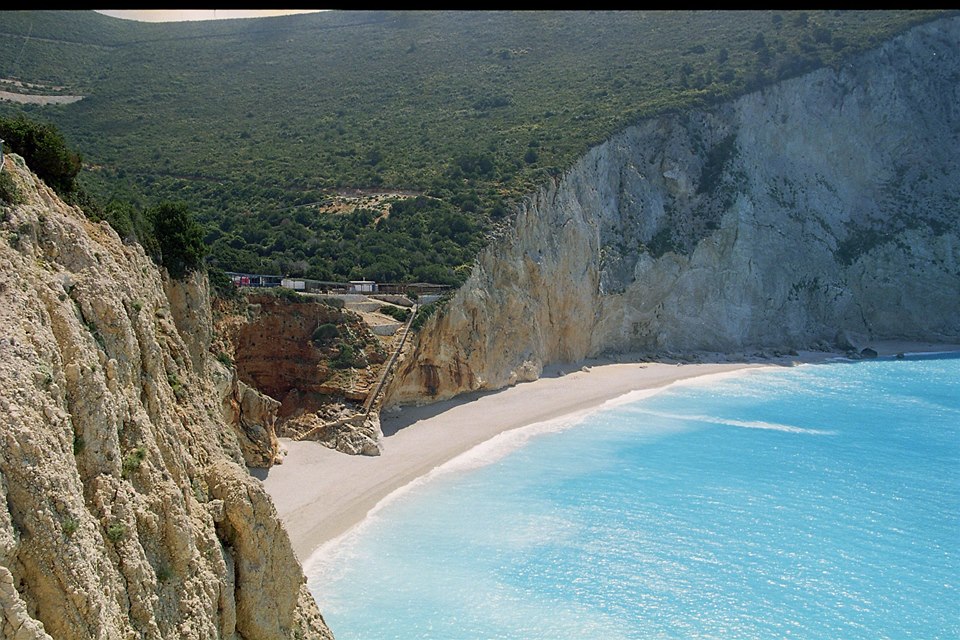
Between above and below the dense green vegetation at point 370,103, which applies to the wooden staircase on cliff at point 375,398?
below

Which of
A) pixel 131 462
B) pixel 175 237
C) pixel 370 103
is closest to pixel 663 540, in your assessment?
pixel 175 237

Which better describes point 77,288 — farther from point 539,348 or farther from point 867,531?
point 539,348

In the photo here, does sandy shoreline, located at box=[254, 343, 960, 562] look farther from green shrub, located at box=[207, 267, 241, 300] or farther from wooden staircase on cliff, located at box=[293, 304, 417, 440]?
green shrub, located at box=[207, 267, 241, 300]

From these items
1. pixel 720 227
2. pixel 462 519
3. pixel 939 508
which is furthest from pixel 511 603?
pixel 720 227

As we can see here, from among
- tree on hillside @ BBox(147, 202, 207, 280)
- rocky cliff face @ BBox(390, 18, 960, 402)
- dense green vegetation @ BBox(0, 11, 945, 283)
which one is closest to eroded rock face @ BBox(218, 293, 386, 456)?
dense green vegetation @ BBox(0, 11, 945, 283)

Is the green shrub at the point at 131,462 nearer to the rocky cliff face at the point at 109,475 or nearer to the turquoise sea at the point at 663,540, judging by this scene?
the rocky cliff face at the point at 109,475

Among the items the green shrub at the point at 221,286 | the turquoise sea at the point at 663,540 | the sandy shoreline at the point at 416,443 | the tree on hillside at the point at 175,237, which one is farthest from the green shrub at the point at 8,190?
the green shrub at the point at 221,286
